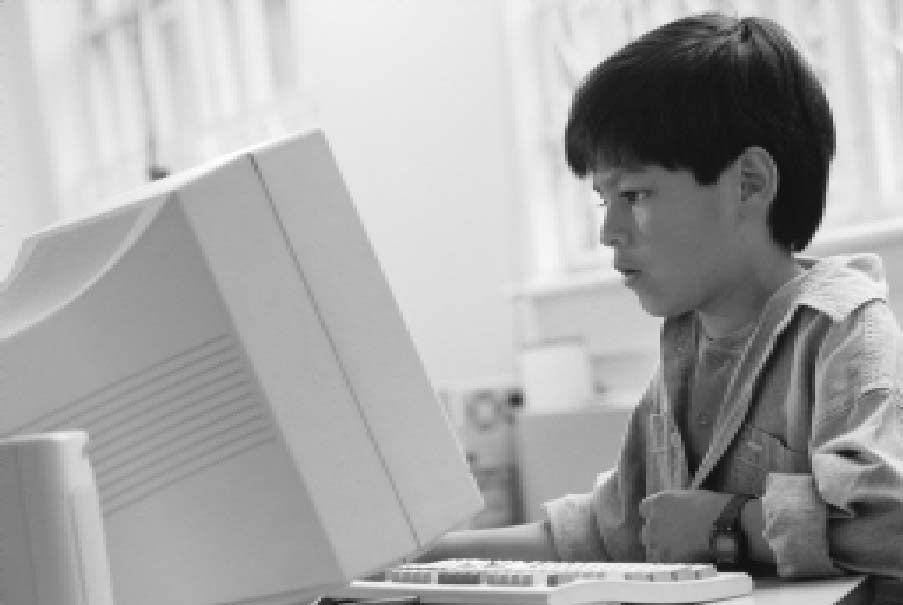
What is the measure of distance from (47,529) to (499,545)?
558 mm

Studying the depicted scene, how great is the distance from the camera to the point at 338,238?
2.48 ft

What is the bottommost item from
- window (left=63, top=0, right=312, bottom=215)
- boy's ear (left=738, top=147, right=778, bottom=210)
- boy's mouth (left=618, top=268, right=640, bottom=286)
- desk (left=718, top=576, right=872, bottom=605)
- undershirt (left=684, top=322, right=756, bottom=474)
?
desk (left=718, top=576, right=872, bottom=605)

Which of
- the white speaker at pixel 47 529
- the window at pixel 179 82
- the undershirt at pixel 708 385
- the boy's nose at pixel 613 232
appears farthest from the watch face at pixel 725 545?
the window at pixel 179 82

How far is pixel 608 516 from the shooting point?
3.73 feet

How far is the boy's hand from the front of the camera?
95 centimetres

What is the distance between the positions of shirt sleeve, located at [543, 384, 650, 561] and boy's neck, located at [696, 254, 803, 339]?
12 cm

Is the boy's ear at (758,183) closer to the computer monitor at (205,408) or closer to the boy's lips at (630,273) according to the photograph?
the boy's lips at (630,273)

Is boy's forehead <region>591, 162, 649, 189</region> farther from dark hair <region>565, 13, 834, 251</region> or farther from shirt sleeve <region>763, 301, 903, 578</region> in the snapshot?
shirt sleeve <region>763, 301, 903, 578</region>

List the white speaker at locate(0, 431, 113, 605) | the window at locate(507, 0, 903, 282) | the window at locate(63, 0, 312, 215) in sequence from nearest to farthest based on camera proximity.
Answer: the white speaker at locate(0, 431, 113, 605) < the window at locate(507, 0, 903, 282) < the window at locate(63, 0, 312, 215)

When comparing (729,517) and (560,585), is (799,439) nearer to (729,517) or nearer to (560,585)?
(729,517)

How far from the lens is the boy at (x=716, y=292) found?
96 centimetres

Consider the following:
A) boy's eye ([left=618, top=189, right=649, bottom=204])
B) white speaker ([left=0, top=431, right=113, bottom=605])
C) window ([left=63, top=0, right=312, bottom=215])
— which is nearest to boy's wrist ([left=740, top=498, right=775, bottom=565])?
boy's eye ([left=618, top=189, right=649, bottom=204])

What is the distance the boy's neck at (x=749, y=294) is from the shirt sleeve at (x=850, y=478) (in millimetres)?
146

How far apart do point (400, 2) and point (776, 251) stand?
2821 mm
